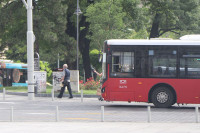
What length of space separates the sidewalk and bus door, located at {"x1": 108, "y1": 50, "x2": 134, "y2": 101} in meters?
5.97

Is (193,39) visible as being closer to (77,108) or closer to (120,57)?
(120,57)

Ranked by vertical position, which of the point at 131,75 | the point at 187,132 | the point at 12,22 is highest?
the point at 12,22

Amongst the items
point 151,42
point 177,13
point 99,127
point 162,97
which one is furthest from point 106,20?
point 99,127

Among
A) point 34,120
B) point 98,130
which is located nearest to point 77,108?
point 34,120

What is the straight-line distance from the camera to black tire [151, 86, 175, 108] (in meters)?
20.6

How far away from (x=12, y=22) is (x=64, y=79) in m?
15.5

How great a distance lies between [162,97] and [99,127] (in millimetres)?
7497

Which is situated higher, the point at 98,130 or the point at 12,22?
the point at 12,22

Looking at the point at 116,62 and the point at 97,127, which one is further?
the point at 116,62

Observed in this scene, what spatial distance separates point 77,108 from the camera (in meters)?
20.5

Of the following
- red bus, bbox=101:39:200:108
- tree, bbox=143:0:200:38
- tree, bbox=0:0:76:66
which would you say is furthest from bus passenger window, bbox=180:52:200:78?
tree, bbox=143:0:200:38

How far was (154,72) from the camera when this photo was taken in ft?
67.7

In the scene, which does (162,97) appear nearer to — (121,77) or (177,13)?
(121,77)

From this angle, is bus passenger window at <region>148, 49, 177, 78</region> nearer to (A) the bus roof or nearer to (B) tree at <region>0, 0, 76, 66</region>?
(A) the bus roof
